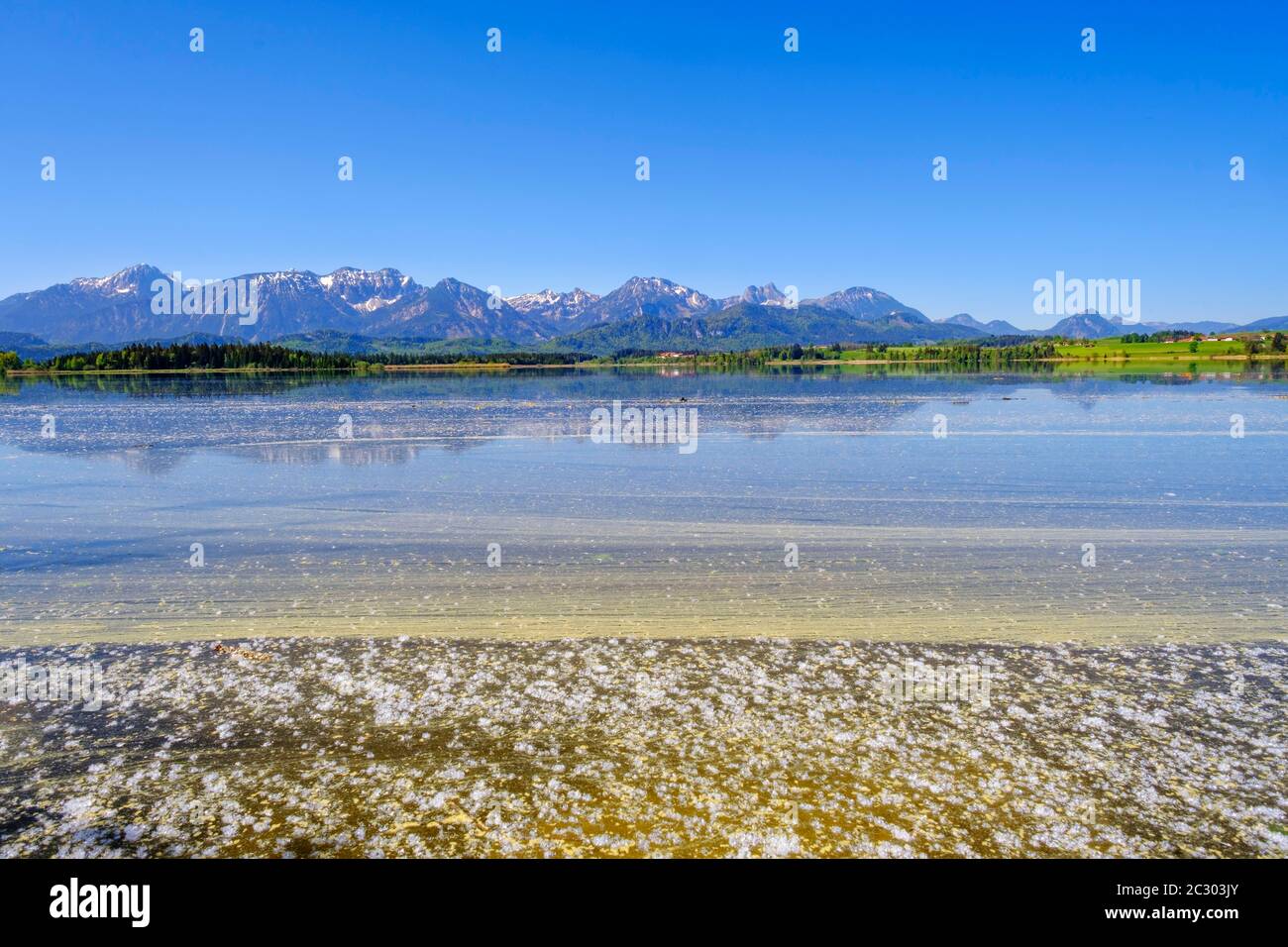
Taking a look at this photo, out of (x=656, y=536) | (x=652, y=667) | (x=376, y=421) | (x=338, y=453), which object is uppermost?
(x=376, y=421)

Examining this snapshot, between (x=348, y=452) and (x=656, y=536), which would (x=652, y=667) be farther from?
(x=348, y=452)

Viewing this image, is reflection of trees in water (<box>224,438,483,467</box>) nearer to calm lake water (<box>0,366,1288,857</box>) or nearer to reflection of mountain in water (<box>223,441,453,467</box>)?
reflection of mountain in water (<box>223,441,453,467</box>)

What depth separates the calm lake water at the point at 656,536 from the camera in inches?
359

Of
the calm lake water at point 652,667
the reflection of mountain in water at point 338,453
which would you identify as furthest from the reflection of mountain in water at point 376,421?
the calm lake water at point 652,667

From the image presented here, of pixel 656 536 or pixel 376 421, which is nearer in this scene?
pixel 656 536

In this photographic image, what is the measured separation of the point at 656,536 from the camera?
1316cm

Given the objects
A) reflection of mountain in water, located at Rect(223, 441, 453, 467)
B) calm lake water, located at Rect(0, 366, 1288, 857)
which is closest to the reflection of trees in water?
reflection of mountain in water, located at Rect(223, 441, 453, 467)

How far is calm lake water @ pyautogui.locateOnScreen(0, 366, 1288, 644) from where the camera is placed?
912 centimetres

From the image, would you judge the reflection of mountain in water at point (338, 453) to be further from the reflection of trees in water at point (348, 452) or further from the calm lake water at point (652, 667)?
the calm lake water at point (652, 667)

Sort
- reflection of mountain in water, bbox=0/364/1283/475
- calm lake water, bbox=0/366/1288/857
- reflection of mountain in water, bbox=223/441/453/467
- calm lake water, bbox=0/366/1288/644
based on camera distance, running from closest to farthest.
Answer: calm lake water, bbox=0/366/1288/857, calm lake water, bbox=0/366/1288/644, reflection of mountain in water, bbox=223/441/453/467, reflection of mountain in water, bbox=0/364/1283/475

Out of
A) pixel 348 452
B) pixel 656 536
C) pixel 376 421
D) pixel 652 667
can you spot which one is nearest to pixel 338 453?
pixel 348 452

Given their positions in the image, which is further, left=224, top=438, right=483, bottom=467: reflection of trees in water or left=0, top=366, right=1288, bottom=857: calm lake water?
left=224, top=438, right=483, bottom=467: reflection of trees in water
